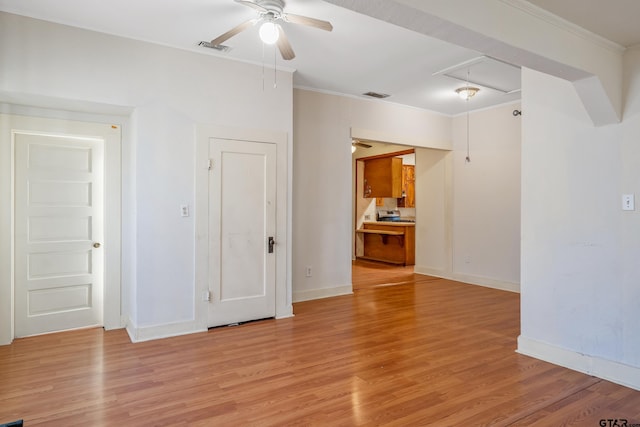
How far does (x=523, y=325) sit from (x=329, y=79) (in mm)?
3544

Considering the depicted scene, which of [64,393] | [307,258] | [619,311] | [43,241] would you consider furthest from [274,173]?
[619,311]

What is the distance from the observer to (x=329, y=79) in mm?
4938

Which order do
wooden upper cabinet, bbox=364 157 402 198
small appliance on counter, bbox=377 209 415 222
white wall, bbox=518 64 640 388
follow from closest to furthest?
white wall, bbox=518 64 640 388 → wooden upper cabinet, bbox=364 157 402 198 → small appliance on counter, bbox=377 209 415 222

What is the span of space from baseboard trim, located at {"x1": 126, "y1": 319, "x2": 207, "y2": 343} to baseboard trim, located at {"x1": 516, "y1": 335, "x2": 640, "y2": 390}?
3.14 metres

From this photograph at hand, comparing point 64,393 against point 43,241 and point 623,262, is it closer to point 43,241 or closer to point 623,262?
point 43,241

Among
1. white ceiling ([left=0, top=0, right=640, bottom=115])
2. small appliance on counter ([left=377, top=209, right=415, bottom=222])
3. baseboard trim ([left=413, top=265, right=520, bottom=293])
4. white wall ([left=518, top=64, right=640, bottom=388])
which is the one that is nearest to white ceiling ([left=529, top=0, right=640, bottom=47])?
white ceiling ([left=0, top=0, right=640, bottom=115])

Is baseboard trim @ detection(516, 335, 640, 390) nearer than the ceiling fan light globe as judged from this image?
Yes

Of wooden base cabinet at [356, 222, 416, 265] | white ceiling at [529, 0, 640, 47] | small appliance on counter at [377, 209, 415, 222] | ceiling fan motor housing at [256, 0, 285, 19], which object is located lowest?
wooden base cabinet at [356, 222, 416, 265]

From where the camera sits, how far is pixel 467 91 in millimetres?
5320

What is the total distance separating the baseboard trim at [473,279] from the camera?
6.01m

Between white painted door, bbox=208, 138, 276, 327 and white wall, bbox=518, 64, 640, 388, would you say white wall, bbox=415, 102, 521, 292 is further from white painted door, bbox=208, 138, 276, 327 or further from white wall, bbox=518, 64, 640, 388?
white painted door, bbox=208, 138, 276, 327

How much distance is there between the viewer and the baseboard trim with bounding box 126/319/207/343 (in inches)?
147

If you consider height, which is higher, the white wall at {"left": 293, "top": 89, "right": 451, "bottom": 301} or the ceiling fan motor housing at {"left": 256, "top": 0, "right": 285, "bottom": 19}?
the ceiling fan motor housing at {"left": 256, "top": 0, "right": 285, "bottom": 19}

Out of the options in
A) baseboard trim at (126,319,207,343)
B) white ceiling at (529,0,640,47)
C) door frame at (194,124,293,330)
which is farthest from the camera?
door frame at (194,124,293,330)
